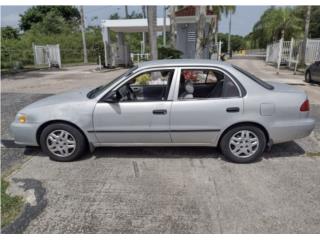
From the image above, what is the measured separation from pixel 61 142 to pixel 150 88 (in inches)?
65.9

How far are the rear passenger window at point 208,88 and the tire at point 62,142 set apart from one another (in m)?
1.63

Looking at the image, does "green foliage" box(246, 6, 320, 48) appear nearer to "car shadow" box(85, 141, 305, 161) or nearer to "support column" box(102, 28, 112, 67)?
"support column" box(102, 28, 112, 67)

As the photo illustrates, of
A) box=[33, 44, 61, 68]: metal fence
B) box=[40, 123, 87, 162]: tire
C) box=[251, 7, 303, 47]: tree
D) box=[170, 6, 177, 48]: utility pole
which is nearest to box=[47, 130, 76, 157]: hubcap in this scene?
box=[40, 123, 87, 162]: tire

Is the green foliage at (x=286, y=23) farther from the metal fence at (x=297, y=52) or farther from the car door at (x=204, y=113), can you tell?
the car door at (x=204, y=113)

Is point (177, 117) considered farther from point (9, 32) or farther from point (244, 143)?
point (9, 32)

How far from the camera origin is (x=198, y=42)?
12508mm

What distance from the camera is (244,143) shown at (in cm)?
386

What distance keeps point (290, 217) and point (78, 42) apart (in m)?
32.2

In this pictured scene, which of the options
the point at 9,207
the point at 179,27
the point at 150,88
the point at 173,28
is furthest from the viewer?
the point at 179,27

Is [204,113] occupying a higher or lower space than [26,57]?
lower

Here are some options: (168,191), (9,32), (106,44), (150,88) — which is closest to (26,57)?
(9,32)

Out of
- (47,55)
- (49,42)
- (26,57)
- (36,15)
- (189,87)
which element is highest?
(36,15)
